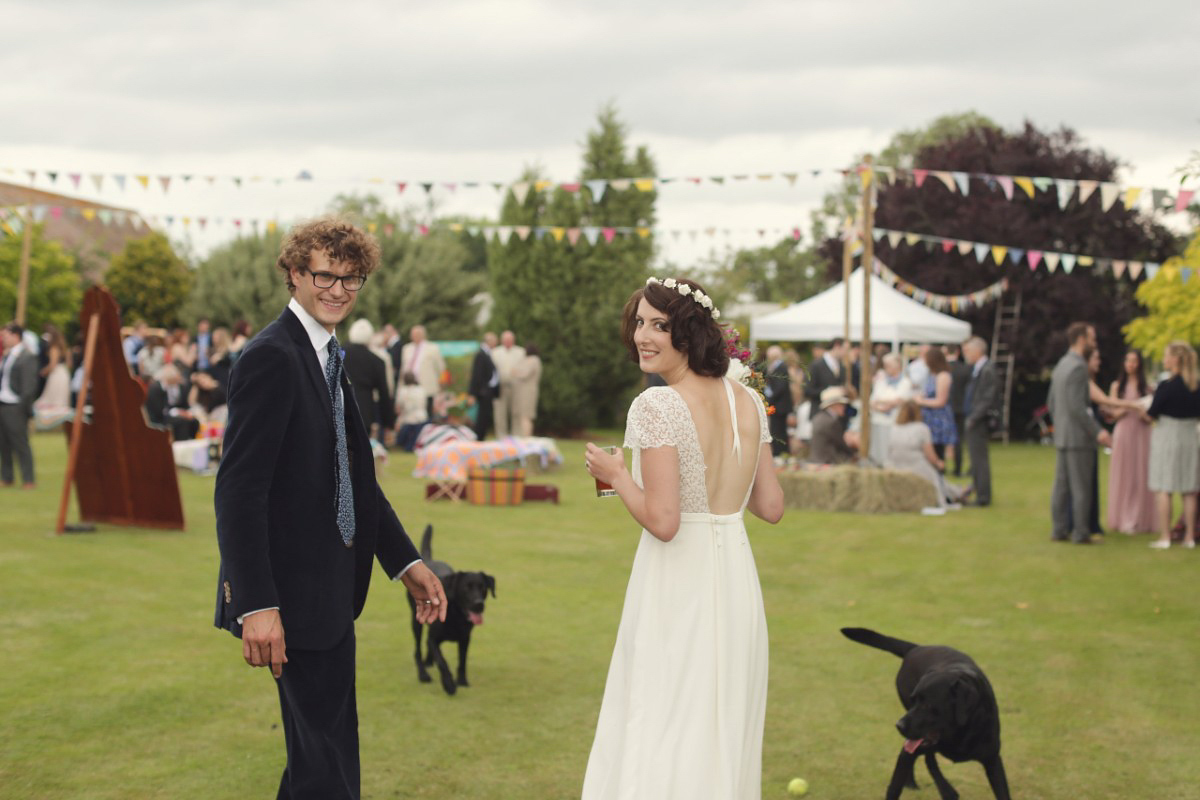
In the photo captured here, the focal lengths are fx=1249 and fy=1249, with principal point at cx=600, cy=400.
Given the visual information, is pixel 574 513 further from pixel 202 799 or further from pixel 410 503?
pixel 202 799

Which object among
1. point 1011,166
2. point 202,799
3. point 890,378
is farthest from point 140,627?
point 1011,166

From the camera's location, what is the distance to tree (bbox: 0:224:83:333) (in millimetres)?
32438

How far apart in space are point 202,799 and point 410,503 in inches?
367

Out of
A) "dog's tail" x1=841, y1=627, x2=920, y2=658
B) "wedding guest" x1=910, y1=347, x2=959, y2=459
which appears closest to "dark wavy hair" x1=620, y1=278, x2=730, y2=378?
"dog's tail" x1=841, y1=627, x2=920, y2=658

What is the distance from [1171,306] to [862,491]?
42.0ft

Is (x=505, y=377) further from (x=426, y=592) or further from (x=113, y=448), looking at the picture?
(x=426, y=592)

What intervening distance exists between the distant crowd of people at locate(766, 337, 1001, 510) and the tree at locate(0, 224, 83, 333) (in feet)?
70.4

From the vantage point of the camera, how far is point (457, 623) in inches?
258

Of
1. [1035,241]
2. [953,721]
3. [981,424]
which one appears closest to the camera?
[953,721]

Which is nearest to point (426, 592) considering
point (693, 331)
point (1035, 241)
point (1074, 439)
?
point (693, 331)

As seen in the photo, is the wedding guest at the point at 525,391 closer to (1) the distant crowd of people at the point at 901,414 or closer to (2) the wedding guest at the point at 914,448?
(1) the distant crowd of people at the point at 901,414

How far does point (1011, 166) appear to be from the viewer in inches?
1253

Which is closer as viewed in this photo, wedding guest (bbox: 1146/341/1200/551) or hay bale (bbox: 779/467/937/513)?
wedding guest (bbox: 1146/341/1200/551)

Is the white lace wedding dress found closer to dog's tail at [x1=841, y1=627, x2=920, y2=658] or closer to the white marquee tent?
dog's tail at [x1=841, y1=627, x2=920, y2=658]
